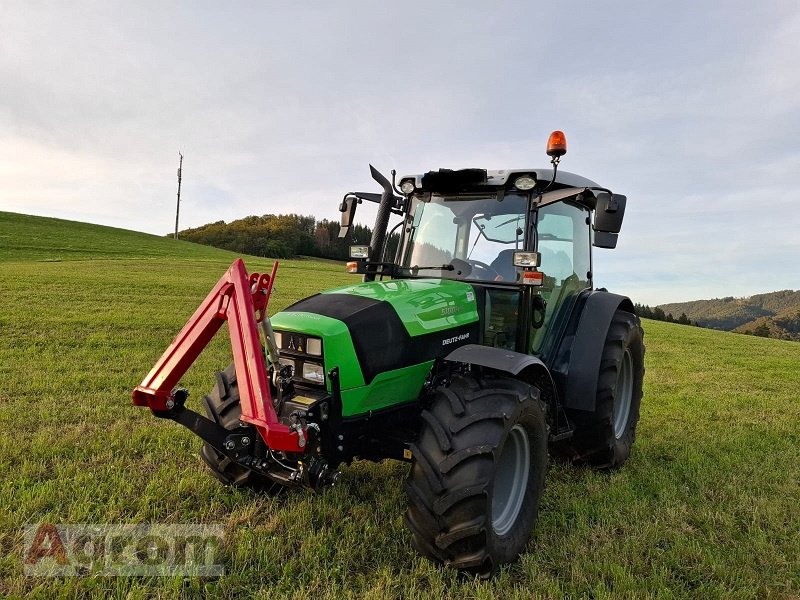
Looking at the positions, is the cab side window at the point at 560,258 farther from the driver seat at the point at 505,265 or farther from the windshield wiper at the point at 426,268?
the windshield wiper at the point at 426,268

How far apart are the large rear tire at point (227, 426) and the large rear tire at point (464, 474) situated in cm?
114

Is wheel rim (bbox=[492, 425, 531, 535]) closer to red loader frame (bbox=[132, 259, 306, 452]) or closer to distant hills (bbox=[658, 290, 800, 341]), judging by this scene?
red loader frame (bbox=[132, 259, 306, 452])

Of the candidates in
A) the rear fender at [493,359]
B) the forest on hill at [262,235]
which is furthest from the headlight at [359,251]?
the forest on hill at [262,235]

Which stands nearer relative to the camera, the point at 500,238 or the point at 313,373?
the point at 313,373

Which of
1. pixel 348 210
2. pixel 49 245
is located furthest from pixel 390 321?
pixel 49 245

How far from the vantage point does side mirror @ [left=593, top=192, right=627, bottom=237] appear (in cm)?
378

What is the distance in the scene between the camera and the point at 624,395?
5203mm

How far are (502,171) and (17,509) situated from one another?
12.6 ft

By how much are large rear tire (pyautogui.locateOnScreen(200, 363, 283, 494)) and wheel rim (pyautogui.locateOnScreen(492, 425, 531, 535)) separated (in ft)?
4.76

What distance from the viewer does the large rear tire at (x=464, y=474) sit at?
108 inches

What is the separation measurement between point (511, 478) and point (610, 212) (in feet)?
6.35

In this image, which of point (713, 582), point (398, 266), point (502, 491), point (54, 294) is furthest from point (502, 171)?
point (54, 294)

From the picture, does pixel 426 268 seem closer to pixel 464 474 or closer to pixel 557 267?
pixel 557 267

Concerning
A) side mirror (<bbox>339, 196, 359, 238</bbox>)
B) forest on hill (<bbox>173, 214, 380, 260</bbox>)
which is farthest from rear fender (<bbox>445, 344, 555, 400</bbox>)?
forest on hill (<bbox>173, 214, 380, 260</bbox>)
